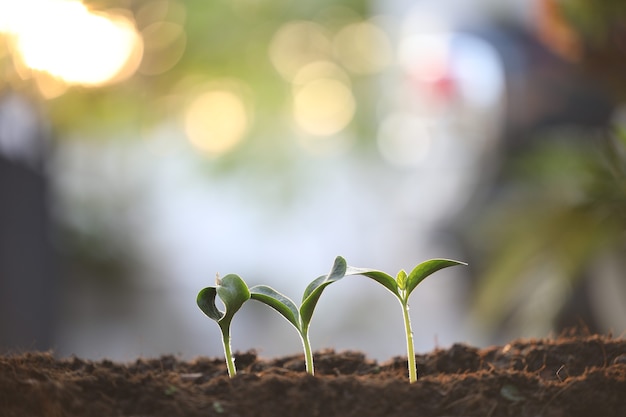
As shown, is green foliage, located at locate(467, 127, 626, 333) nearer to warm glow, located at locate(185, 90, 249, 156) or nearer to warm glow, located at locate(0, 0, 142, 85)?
warm glow, located at locate(0, 0, 142, 85)

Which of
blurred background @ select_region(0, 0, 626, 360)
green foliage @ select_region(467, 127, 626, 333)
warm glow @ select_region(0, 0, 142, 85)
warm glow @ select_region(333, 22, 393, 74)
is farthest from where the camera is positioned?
warm glow @ select_region(333, 22, 393, 74)

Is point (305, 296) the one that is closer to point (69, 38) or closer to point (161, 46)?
point (69, 38)

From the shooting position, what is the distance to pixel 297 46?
3396 millimetres

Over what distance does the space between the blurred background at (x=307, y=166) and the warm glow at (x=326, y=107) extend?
0.01 meters

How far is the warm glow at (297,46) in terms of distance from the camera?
3316 millimetres

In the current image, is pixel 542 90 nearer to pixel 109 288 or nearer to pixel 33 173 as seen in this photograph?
pixel 33 173

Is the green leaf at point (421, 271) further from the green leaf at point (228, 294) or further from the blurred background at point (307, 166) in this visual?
the blurred background at point (307, 166)

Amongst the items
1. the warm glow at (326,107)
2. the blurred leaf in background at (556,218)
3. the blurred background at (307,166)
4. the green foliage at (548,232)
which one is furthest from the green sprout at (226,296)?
the warm glow at (326,107)

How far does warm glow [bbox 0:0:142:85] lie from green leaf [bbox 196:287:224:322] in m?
0.80

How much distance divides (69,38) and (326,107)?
93.8 inches

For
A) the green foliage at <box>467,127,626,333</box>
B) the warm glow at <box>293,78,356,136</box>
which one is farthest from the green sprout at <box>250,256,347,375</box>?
the warm glow at <box>293,78,356,136</box>

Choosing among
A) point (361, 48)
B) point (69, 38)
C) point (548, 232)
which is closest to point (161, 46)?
point (361, 48)

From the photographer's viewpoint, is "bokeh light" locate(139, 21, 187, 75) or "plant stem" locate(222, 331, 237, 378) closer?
"plant stem" locate(222, 331, 237, 378)

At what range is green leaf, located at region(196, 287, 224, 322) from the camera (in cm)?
44
